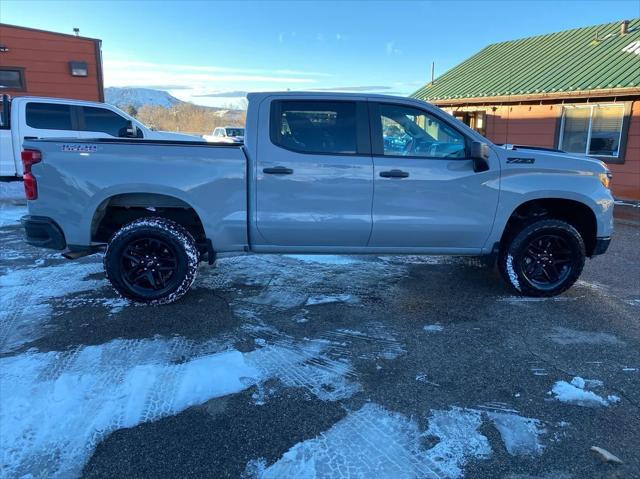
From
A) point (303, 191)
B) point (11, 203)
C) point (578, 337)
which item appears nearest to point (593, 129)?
point (578, 337)

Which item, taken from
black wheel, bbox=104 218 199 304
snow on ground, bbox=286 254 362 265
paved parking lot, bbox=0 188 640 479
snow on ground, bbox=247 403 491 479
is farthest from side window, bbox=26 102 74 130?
snow on ground, bbox=247 403 491 479

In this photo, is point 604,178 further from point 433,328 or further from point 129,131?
point 129,131

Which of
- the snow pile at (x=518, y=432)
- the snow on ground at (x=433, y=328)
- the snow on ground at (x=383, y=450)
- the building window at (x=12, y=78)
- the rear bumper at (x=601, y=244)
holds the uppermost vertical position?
the building window at (x=12, y=78)

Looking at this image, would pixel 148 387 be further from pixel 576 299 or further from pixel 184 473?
pixel 576 299

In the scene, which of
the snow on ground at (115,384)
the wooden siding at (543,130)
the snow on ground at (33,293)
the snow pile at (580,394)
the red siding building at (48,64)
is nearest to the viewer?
the snow on ground at (115,384)

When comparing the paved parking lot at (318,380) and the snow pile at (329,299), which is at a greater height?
the snow pile at (329,299)

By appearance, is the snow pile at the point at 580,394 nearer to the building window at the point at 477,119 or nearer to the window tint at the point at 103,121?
the window tint at the point at 103,121

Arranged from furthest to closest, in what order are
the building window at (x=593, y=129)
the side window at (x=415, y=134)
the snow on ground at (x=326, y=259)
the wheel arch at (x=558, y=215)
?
the building window at (x=593, y=129) → the snow on ground at (x=326, y=259) → the wheel arch at (x=558, y=215) → the side window at (x=415, y=134)

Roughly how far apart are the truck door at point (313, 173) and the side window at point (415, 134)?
22 cm

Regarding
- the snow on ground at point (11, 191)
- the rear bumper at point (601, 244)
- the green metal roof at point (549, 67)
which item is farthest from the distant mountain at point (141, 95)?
the rear bumper at point (601, 244)

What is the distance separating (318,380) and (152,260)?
6.95ft

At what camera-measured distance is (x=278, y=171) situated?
427 cm

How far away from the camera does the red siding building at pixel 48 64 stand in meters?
13.6

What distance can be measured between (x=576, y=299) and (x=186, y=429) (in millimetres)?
4035
